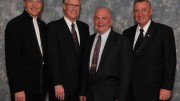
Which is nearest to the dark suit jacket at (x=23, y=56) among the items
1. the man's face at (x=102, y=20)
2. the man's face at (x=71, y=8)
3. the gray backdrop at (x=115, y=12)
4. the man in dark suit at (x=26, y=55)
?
the man in dark suit at (x=26, y=55)

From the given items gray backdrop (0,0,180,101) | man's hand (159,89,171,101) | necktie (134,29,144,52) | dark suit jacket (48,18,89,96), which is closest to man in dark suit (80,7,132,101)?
dark suit jacket (48,18,89,96)

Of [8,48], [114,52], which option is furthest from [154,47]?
[8,48]

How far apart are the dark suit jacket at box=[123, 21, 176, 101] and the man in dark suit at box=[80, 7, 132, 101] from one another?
366 mm

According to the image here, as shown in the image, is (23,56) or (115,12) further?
(115,12)

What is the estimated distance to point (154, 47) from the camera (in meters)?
3.11

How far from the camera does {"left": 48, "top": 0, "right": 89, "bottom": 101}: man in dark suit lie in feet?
10.2

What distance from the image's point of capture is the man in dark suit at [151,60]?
3100mm

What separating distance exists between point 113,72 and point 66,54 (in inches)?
23.4

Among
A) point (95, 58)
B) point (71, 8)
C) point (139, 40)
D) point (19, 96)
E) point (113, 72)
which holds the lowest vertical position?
point (19, 96)

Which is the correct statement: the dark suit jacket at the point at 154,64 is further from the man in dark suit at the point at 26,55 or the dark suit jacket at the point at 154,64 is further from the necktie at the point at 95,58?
the man in dark suit at the point at 26,55

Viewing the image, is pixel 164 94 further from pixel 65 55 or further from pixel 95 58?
pixel 65 55

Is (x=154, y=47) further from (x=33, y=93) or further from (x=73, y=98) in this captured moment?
(x=33, y=93)

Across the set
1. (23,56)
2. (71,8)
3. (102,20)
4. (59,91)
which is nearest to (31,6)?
(71,8)

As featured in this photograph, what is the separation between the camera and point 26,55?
314cm
